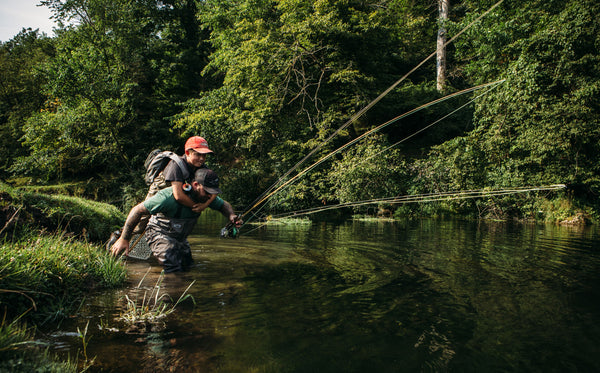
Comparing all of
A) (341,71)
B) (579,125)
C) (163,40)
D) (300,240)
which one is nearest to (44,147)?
(163,40)

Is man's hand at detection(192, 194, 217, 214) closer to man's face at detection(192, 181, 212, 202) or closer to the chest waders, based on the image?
man's face at detection(192, 181, 212, 202)

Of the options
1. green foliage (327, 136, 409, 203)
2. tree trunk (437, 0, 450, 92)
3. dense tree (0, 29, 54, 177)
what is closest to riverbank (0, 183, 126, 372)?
green foliage (327, 136, 409, 203)

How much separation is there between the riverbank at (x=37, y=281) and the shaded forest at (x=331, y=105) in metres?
7.42

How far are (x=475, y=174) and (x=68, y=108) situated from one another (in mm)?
23378

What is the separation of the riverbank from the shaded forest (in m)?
7.42

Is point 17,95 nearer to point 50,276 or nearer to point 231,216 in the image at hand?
point 231,216

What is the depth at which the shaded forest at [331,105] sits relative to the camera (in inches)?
622

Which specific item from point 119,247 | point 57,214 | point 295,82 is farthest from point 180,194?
point 295,82

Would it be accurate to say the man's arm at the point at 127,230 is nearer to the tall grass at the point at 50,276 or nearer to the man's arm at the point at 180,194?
the tall grass at the point at 50,276

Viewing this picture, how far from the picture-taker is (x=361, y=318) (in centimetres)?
379

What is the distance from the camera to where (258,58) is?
1981 cm

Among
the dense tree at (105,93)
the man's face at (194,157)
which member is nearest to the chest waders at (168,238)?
the man's face at (194,157)

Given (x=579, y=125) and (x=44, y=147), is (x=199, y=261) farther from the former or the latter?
(x=44, y=147)

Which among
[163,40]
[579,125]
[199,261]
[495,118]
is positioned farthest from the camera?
[163,40]
